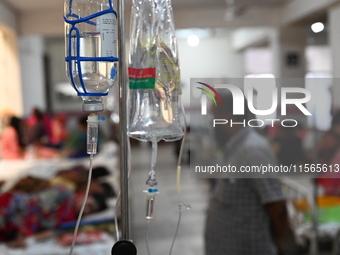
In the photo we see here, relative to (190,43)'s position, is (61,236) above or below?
below

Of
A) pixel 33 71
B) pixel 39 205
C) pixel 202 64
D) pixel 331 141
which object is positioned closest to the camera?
pixel 202 64

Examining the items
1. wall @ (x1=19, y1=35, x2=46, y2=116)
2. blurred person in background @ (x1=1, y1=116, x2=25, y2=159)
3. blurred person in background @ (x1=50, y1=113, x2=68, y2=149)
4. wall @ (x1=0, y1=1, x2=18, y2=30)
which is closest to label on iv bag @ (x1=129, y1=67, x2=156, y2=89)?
wall @ (x1=0, y1=1, x2=18, y2=30)

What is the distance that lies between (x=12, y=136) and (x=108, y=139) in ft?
4.10

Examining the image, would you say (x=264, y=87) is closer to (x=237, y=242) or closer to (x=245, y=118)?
(x=245, y=118)

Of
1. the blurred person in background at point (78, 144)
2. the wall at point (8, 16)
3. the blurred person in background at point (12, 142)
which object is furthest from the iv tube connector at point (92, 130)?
the blurred person in background at point (12, 142)

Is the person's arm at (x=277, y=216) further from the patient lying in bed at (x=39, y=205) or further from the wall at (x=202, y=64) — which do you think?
the patient lying in bed at (x=39, y=205)

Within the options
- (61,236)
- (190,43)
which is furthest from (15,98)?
(190,43)

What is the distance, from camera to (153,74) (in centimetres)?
83

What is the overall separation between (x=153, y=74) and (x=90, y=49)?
14 cm

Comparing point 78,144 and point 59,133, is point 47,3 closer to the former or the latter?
point 78,144

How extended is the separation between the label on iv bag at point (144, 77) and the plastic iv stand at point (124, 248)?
12.8 inches

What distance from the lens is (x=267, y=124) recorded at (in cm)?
109

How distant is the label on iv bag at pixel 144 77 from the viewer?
834 mm

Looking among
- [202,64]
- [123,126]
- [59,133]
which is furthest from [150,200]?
[59,133]
